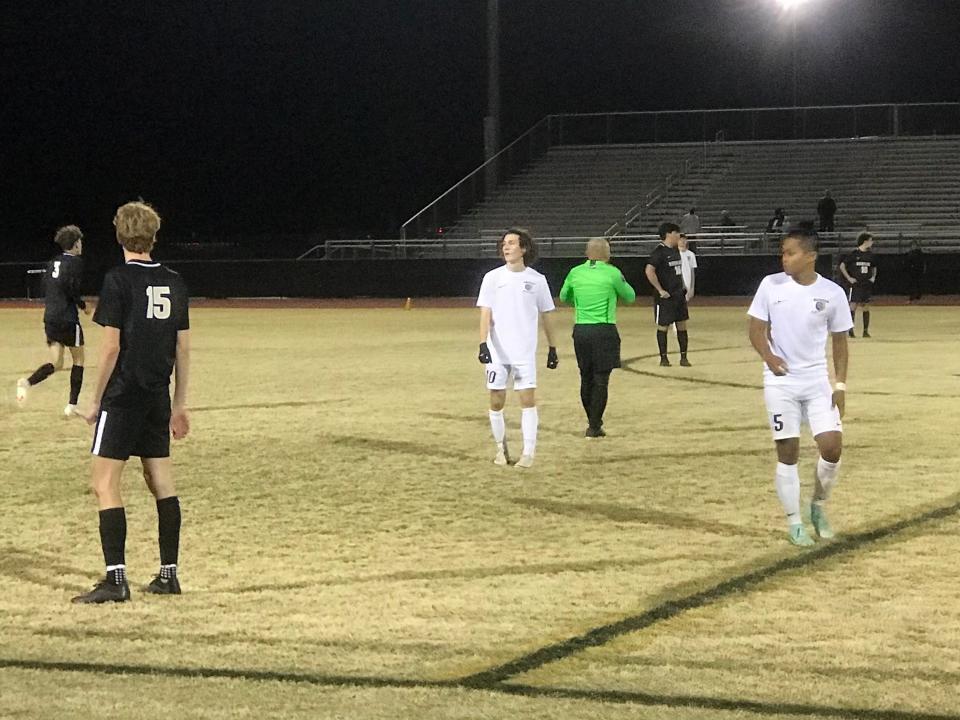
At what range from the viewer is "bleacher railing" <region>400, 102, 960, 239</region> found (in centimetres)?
4678

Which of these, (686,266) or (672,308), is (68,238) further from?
(686,266)

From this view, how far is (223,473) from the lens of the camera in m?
11.1

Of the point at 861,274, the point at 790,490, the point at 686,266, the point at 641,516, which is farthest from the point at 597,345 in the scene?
the point at 861,274

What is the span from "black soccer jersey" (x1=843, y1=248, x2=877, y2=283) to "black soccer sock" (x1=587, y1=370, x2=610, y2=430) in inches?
543

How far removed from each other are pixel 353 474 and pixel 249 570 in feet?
→ 11.1

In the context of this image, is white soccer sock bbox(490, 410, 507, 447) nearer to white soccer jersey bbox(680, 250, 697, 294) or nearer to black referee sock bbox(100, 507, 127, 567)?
black referee sock bbox(100, 507, 127, 567)

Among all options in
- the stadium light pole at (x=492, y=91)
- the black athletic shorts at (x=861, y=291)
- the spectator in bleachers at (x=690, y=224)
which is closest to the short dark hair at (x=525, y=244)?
the black athletic shorts at (x=861, y=291)

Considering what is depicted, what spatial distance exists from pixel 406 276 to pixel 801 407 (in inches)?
1324

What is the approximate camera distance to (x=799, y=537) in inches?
325

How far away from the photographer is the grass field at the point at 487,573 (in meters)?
5.50

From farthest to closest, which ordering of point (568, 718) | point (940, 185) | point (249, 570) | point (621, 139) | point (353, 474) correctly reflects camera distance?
point (621, 139)
point (940, 185)
point (353, 474)
point (249, 570)
point (568, 718)

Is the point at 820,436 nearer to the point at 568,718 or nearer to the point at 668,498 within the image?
the point at 668,498

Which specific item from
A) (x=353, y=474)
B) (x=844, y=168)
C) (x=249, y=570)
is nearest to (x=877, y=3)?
(x=844, y=168)

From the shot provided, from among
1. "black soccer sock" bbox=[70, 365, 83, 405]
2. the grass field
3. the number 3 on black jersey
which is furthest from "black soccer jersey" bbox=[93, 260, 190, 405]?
"black soccer sock" bbox=[70, 365, 83, 405]
